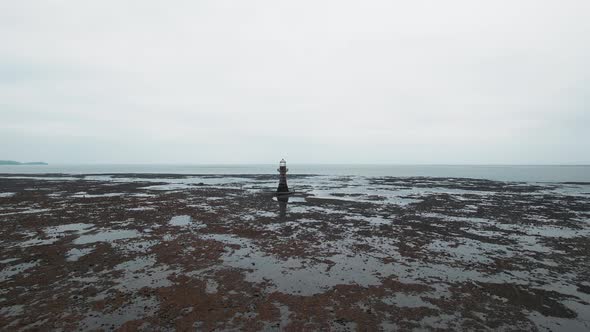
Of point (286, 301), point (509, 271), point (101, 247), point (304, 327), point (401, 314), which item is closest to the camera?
point (304, 327)

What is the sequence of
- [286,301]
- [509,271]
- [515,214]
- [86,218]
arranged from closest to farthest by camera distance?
[286,301] → [509,271] → [86,218] → [515,214]

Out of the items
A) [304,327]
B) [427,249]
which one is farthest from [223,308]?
[427,249]

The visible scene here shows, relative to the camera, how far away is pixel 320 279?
12.5 meters

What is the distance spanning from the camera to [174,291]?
11.0 m

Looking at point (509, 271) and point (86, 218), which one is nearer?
point (509, 271)

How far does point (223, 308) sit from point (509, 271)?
13.2 meters

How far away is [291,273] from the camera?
13.2 m

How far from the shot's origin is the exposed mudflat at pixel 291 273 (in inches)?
364

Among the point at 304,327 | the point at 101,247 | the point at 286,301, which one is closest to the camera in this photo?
the point at 304,327

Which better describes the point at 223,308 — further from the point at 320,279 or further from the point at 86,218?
the point at 86,218

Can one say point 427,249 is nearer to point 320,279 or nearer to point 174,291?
point 320,279

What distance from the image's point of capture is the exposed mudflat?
9250 mm

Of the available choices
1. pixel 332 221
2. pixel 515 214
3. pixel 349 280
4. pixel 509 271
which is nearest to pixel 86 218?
pixel 332 221

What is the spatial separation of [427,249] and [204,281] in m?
12.7
